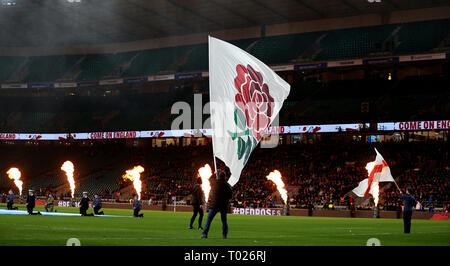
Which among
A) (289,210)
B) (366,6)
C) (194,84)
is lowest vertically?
(289,210)

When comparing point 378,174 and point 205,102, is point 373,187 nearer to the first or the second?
point 378,174

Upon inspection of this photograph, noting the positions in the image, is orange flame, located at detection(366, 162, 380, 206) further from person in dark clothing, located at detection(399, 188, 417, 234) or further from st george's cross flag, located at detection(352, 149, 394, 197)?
person in dark clothing, located at detection(399, 188, 417, 234)

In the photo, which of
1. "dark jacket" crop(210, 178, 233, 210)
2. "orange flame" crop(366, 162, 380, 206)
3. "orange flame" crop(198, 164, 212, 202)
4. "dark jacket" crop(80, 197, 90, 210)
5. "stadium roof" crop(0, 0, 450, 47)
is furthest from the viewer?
"stadium roof" crop(0, 0, 450, 47)

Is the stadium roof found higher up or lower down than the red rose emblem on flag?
higher up

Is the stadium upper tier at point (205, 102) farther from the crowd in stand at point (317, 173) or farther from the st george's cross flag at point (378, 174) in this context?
the st george's cross flag at point (378, 174)

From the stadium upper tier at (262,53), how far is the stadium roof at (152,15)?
187 centimetres

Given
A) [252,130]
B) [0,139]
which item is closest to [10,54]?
[0,139]

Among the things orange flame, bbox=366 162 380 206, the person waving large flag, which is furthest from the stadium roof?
the person waving large flag

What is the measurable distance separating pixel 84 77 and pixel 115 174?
518 inches

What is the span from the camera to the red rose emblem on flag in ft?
60.8

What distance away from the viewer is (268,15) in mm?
64938

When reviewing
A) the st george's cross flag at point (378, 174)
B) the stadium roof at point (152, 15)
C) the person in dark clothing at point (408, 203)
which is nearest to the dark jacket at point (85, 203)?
the st george's cross flag at point (378, 174)

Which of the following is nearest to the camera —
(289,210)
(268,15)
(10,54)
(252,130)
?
(252,130)
